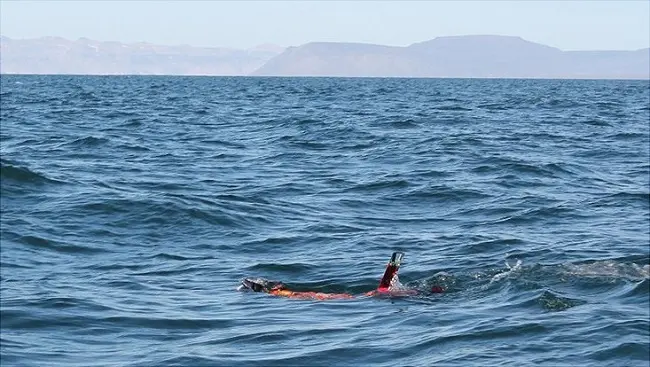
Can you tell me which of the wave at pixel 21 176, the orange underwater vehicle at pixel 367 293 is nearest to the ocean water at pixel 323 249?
the wave at pixel 21 176

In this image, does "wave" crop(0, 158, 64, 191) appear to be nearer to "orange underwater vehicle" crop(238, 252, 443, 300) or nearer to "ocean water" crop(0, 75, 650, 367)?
"ocean water" crop(0, 75, 650, 367)

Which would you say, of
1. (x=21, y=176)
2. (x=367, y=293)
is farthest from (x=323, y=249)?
(x=21, y=176)

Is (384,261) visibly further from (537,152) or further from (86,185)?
(537,152)

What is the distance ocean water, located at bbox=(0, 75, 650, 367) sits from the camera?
403 inches

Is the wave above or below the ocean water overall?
above

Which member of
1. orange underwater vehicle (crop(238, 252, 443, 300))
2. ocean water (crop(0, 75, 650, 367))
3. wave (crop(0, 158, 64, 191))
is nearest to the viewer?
ocean water (crop(0, 75, 650, 367))

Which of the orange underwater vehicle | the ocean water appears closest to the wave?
the ocean water

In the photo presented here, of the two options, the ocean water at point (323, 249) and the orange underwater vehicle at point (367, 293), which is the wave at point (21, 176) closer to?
the ocean water at point (323, 249)

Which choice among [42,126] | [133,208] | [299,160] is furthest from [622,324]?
[42,126]

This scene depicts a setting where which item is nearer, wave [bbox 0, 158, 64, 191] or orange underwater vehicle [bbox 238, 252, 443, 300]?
orange underwater vehicle [bbox 238, 252, 443, 300]

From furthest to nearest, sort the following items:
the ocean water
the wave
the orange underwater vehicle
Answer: the wave < the orange underwater vehicle < the ocean water

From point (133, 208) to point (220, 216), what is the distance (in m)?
1.54

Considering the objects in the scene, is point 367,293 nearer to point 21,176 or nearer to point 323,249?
point 323,249

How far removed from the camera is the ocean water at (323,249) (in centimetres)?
Result: 1023
